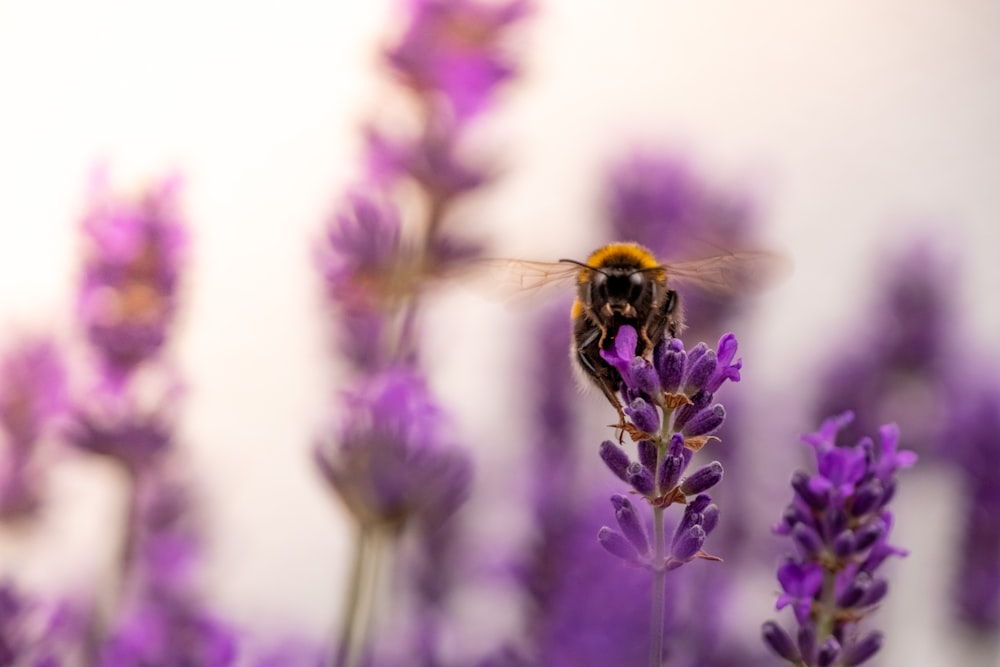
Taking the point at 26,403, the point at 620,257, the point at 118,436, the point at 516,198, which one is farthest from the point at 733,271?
the point at 516,198

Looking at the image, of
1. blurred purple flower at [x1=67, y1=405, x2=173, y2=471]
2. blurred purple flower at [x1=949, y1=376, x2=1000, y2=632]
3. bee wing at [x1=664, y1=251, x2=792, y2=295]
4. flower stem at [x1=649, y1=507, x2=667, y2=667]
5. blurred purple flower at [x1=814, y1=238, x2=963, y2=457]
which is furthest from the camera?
blurred purple flower at [x1=814, y1=238, x2=963, y2=457]

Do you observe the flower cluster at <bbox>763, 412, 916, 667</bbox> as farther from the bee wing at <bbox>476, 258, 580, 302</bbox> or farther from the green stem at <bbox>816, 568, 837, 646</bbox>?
the bee wing at <bbox>476, 258, 580, 302</bbox>

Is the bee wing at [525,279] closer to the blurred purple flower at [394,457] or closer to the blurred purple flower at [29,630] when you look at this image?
the blurred purple flower at [394,457]

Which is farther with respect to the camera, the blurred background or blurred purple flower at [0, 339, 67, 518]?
the blurred background

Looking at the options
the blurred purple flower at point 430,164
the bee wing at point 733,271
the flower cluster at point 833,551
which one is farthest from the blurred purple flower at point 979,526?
Result: the flower cluster at point 833,551

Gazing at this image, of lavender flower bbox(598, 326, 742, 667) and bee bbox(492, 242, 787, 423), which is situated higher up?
bee bbox(492, 242, 787, 423)

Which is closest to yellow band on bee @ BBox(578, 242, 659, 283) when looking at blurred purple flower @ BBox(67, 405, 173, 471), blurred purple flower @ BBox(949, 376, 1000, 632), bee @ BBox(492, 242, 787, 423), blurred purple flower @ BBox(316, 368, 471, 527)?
bee @ BBox(492, 242, 787, 423)
